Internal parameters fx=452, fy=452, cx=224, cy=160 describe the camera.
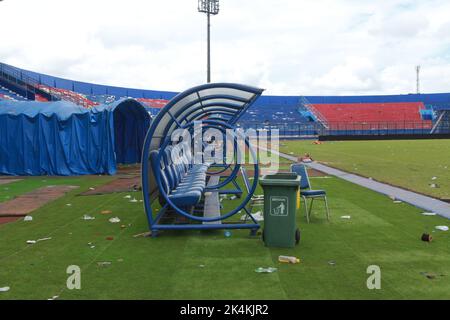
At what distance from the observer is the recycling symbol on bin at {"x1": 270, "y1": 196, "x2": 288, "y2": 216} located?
598 centimetres

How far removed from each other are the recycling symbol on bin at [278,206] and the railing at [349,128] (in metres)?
49.5

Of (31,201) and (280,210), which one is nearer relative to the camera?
(280,210)

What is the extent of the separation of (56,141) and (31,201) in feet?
22.1

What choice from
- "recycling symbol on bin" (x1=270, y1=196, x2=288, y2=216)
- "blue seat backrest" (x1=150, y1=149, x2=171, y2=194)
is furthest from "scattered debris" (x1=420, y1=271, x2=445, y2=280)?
"blue seat backrest" (x1=150, y1=149, x2=171, y2=194)

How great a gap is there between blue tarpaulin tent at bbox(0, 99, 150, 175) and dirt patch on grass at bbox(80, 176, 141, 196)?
2.46 m

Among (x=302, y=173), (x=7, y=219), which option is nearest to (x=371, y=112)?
(x=302, y=173)

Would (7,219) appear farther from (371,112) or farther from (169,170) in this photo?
(371,112)

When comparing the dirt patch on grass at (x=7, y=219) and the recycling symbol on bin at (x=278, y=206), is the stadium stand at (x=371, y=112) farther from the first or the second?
the recycling symbol on bin at (x=278, y=206)

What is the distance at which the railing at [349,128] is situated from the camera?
56.9 m

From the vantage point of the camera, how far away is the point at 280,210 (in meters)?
6.00

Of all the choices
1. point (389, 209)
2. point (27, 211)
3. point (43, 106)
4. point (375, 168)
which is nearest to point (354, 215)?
point (389, 209)

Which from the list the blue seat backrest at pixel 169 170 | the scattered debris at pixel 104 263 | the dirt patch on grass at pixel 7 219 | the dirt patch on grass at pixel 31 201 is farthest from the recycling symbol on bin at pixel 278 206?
the dirt patch on grass at pixel 31 201
